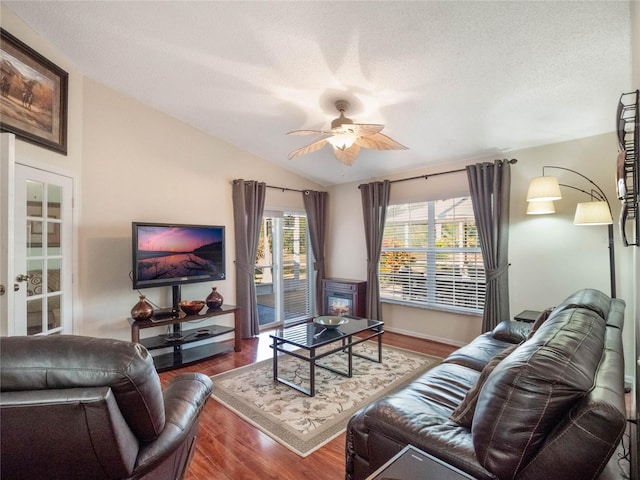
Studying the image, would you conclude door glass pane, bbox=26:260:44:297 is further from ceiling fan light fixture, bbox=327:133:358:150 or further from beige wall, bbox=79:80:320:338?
ceiling fan light fixture, bbox=327:133:358:150

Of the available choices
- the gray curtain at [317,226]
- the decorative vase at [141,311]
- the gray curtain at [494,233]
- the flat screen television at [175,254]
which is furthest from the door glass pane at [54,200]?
the gray curtain at [494,233]

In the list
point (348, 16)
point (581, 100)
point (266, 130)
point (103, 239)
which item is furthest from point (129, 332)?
point (581, 100)

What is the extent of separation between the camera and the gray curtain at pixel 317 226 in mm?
5453

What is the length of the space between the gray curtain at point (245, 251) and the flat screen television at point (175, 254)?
46 cm

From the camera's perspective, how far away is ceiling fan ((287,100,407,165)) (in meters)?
2.62

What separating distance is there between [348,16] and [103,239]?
124 inches

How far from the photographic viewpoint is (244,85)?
305 cm

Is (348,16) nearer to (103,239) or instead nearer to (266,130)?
(266,130)

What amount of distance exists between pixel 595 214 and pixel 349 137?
2.23 m

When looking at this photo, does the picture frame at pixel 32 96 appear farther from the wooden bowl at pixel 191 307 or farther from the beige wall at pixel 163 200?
the wooden bowl at pixel 191 307

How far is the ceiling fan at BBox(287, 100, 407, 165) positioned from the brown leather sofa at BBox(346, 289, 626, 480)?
1.87m

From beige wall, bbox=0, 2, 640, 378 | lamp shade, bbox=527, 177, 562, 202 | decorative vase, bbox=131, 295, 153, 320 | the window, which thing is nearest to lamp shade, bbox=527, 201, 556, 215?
lamp shade, bbox=527, 177, 562, 202

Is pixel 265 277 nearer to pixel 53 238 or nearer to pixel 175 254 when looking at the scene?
pixel 175 254

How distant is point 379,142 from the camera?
114 inches
